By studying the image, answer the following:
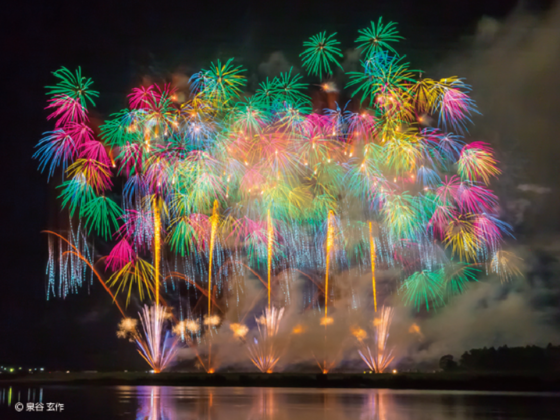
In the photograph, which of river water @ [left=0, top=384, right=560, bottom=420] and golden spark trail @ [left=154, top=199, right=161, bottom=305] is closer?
river water @ [left=0, top=384, right=560, bottom=420]

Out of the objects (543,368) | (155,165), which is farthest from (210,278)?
(543,368)

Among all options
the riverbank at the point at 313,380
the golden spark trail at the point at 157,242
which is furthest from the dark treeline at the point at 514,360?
the golden spark trail at the point at 157,242

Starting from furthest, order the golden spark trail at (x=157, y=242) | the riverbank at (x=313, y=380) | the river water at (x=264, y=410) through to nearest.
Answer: the riverbank at (x=313, y=380), the golden spark trail at (x=157, y=242), the river water at (x=264, y=410)

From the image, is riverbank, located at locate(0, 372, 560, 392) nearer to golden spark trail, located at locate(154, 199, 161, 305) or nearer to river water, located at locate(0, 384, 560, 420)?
river water, located at locate(0, 384, 560, 420)

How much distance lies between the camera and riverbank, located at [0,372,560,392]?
2773cm

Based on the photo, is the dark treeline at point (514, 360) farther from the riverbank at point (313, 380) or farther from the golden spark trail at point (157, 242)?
the golden spark trail at point (157, 242)

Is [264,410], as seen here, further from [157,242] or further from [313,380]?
[313,380]

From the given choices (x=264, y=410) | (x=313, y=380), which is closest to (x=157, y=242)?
(x=264, y=410)

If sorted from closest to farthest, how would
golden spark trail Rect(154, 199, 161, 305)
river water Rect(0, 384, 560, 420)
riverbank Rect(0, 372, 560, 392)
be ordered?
river water Rect(0, 384, 560, 420)
golden spark trail Rect(154, 199, 161, 305)
riverbank Rect(0, 372, 560, 392)

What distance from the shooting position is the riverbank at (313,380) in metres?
27.7

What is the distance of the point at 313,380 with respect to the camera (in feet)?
102

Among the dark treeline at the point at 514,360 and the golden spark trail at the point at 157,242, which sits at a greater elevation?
the golden spark trail at the point at 157,242

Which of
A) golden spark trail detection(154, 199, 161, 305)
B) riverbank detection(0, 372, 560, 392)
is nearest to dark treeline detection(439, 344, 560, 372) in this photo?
riverbank detection(0, 372, 560, 392)

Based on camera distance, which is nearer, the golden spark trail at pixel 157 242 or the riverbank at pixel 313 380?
the golden spark trail at pixel 157 242
